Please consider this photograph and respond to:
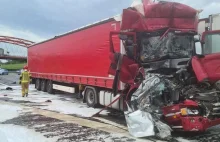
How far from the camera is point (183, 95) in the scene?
24.1ft

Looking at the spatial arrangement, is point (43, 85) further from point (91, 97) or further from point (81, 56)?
point (91, 97)

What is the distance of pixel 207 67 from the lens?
7.14 m

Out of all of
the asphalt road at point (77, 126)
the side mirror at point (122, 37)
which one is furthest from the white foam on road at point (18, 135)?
the side mirror at point (122, 37)

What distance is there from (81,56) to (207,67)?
7104 mm

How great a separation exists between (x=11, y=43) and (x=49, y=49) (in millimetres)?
74294

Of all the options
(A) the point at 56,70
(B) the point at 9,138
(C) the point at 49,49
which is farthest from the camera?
(C) the point at 49,49

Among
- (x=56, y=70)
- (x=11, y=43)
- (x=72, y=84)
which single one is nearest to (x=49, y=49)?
(x=56, y=70)

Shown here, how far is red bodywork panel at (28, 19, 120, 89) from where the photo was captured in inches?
439

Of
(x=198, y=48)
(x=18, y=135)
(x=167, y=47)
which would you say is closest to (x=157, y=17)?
(x=167, y=47)

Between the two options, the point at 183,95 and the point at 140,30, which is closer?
the point at 183,95

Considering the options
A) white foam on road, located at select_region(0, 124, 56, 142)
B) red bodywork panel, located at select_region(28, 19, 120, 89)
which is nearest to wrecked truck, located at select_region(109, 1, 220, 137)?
red bodywork panel, located at select_region(28, 19, 120, 89)

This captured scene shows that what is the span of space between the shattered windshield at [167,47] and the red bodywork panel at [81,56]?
1.23m

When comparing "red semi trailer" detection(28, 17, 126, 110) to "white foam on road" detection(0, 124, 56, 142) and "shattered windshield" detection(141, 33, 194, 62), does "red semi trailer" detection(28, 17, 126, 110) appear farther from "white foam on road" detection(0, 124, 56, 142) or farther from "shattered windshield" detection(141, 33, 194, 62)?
"white foam on road" detection(0, 124, 56, 142)

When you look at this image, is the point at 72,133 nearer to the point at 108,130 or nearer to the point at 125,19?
the point at 108,130
